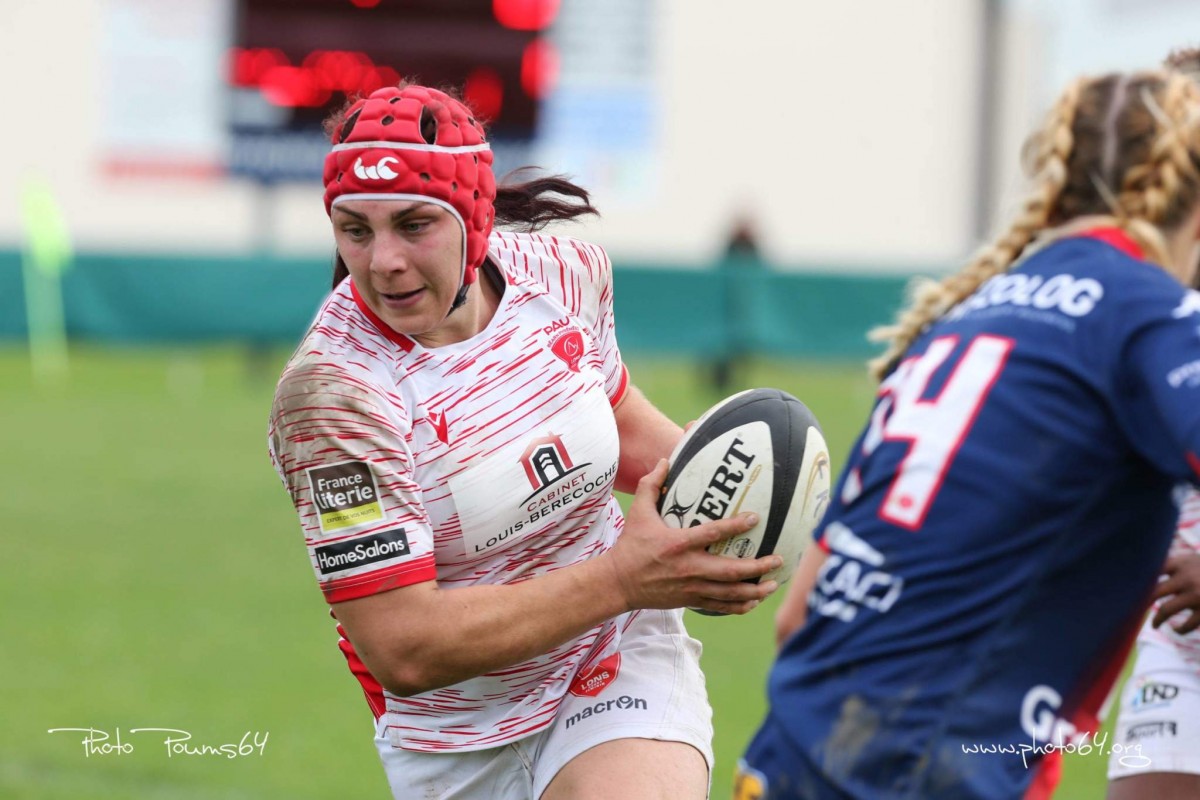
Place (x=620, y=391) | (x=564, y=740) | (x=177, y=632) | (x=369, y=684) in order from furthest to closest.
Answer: (x=177, y=632) → (x=620, y=391) → (x=369, y=684) → (x=564, y=740)

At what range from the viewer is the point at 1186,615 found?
13.2ft

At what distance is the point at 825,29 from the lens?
29.9 m

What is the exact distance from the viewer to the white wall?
28.7m

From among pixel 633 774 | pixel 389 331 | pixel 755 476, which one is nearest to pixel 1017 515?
pixel 755 476

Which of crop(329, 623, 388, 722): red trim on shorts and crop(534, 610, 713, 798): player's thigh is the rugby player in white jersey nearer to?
→ crop(534, 610, 713, 798): player's thigh

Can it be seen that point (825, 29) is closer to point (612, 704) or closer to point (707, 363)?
point (707, 363)

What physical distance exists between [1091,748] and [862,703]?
168 inches

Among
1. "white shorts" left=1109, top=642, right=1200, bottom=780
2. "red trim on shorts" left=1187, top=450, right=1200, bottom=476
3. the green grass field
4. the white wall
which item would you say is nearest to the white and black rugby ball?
"white shorts" left=1109, top=642, right=1200, bottom=780

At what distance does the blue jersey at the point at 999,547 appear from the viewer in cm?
249

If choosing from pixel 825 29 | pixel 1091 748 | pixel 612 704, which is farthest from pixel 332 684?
pixel 825 29

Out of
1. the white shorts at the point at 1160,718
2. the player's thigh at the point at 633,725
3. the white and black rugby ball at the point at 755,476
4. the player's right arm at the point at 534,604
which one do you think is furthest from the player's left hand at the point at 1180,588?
the player's thigh at the point at 633,725

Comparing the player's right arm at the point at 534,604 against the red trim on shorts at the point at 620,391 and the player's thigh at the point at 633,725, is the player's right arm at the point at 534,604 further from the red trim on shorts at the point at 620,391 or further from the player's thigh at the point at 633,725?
the red trim on shorts at the point at 620,391

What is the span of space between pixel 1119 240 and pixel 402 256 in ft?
4.89

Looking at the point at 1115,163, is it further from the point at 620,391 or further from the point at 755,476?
the point at 620,391
